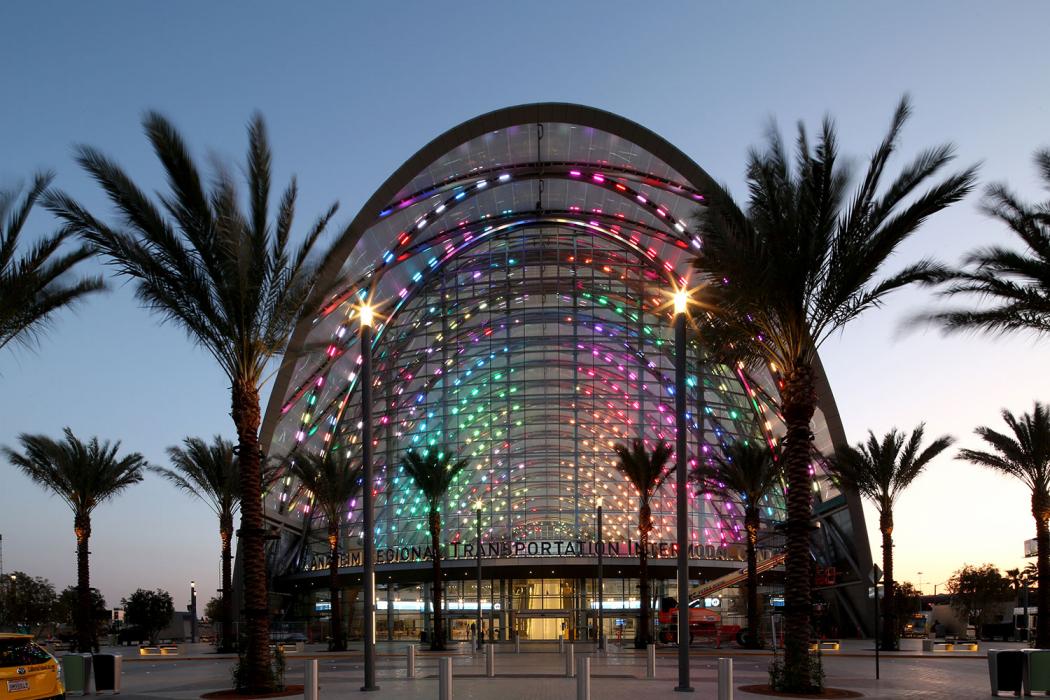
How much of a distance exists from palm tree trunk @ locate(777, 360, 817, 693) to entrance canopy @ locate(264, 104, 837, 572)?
138 feet

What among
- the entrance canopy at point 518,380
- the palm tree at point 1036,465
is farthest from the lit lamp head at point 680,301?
the entrance canopy at point 518,380

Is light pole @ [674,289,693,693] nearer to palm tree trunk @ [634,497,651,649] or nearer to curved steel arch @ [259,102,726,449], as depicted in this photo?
palm tree trunk @ [634,497,651,649]

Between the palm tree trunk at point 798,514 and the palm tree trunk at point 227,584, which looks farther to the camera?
the palm tree trunk at point 227,584

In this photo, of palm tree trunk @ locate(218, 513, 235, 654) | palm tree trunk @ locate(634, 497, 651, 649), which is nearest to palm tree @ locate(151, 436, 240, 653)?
palm tree trunk @ locate(218, 513, 235, 654)

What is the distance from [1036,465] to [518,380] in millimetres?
36572

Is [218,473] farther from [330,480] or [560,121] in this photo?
[560,121]

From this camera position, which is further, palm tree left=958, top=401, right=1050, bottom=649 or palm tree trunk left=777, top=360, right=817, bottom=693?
palm tree left=958, top=401, right=1050, bottom=649

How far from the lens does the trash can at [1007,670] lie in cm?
2006

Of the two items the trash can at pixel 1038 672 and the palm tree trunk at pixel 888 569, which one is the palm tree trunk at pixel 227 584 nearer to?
the palm tree trunk at pixel 888 569

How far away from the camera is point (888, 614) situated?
1810 inches

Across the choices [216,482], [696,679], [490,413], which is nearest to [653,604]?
[490,413]

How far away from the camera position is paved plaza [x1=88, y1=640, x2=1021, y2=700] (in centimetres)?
2125

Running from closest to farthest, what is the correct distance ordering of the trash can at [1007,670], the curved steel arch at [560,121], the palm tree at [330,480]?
the trash can at [1007,670]
the palm tree at [330,480]
the curved steel arch at [560,121]

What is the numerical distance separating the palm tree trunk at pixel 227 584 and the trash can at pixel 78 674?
25101mm
